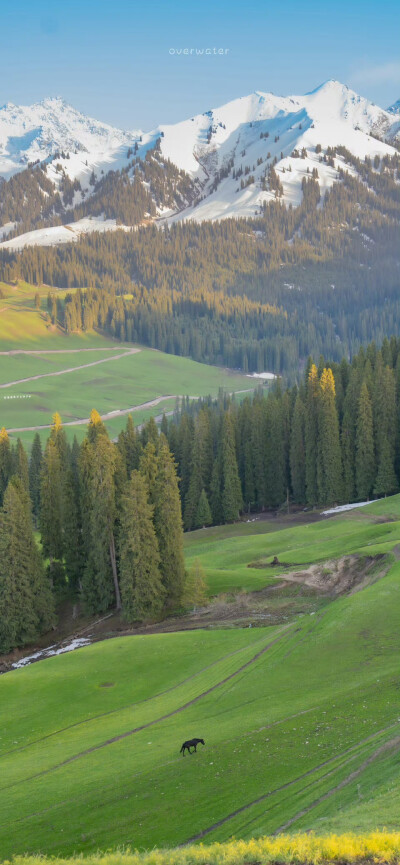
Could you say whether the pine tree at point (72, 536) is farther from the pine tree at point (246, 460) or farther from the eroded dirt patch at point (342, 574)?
the pine tree at point (246, 460)

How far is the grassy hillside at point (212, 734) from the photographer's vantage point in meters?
23.4

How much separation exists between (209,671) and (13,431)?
15594 cm

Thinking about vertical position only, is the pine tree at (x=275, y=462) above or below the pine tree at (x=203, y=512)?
above

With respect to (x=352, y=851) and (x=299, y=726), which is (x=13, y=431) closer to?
(x=299, y=726)

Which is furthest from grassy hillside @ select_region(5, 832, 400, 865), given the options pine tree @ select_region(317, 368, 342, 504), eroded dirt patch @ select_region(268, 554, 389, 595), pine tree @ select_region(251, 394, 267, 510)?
pine tree @ select_region(251, 394, 267, 510)

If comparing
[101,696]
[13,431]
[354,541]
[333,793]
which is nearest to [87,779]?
[333,793]

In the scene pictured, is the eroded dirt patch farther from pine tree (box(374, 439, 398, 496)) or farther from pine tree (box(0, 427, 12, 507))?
pine tree (box(0, 427, 12, 507))

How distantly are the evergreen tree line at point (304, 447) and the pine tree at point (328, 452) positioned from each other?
0.45 feet

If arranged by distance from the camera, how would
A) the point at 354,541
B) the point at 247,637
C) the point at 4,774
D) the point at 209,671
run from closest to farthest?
the point at 4,774 → the point at 209,671 → the point at 247,637 → the point at 354,541

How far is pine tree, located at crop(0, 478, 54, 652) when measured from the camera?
6219 cm

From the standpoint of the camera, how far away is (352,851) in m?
16.2

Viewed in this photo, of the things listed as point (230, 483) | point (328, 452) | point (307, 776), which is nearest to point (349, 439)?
point (328, 452)

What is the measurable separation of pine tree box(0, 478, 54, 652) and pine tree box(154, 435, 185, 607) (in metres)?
10.8

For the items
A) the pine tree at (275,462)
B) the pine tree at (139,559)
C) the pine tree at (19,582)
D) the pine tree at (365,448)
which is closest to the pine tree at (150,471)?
the pine tree at (139,559)
